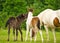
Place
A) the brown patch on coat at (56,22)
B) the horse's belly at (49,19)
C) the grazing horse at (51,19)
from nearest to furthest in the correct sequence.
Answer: the brown patch on coat at (56,22), the grazing horse at (51,19), the horse's belly at (49,19)

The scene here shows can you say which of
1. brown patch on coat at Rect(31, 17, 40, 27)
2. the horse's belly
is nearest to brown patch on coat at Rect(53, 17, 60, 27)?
the horse's belly

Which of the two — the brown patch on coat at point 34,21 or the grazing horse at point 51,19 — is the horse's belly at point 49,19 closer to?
the grazing horse at point 51,19

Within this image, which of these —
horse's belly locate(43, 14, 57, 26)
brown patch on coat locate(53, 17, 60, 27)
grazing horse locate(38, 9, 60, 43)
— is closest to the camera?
brown patch on coat locate(53, 17, 60, 27)

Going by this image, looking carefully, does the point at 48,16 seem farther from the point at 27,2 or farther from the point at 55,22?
the point at 27,2

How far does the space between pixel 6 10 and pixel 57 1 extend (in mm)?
10911

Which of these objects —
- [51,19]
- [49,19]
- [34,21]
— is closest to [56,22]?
[51,19]

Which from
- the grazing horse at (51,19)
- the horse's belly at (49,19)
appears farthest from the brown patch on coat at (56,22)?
the horse's belly at (49,19)

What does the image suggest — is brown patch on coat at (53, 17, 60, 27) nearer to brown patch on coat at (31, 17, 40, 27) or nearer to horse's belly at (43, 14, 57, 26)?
horse's belly at (43, 14, 57, 26)

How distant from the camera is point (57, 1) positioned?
39.3m

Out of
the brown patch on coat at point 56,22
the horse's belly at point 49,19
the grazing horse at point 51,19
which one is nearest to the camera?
the brown patch on coat at point 56,22

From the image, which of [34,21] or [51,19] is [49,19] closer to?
[51,19]

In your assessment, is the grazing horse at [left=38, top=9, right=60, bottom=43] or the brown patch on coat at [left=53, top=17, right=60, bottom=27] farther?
the grazing horse at [left=38, top=9, right=60, bottom=43]

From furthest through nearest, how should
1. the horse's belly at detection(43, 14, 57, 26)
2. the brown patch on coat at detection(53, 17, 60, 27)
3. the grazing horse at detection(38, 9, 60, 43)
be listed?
the horse's belly at detection(43, 14, 57, 26)
the grazing horse at detection(38, 9, 60, 43)
the brown patch on coat at detection(53, 17, 60, 27)

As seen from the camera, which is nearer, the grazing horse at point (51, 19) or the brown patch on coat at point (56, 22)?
the brown patch on coat at point (56, 22)
